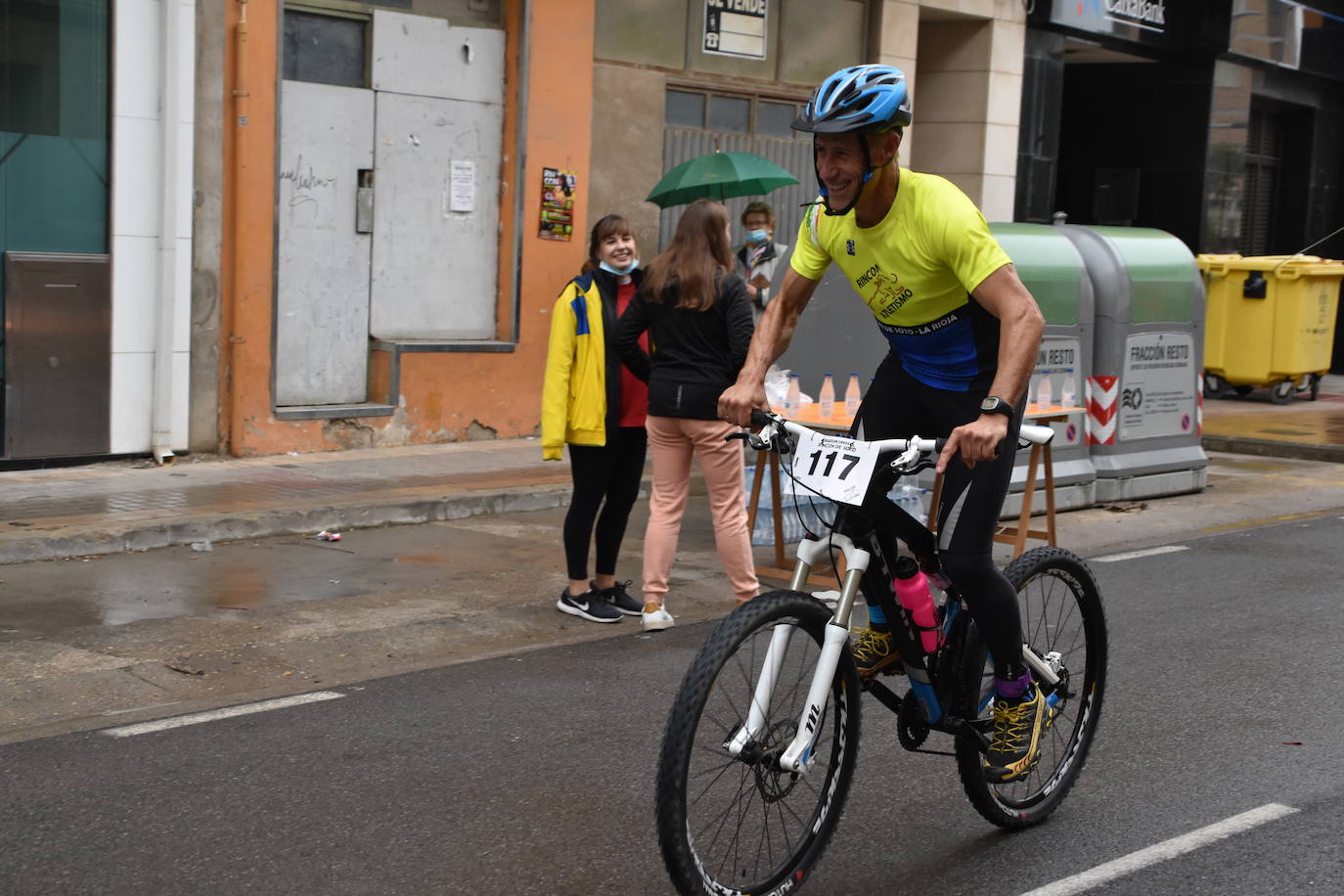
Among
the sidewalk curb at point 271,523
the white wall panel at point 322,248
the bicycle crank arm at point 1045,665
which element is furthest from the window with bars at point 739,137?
the bicycle crank arm at point 1045,665

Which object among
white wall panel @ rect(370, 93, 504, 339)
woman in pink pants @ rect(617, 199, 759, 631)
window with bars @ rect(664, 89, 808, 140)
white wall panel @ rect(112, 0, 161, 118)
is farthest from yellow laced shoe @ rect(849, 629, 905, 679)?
window with bars @ rect(664, 89, 808, 140)

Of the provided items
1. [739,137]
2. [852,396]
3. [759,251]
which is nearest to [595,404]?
[852,396]

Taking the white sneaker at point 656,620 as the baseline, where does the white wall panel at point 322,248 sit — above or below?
above

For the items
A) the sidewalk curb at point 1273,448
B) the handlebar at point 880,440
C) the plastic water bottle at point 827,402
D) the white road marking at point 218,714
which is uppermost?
the handlebar at point 880,440

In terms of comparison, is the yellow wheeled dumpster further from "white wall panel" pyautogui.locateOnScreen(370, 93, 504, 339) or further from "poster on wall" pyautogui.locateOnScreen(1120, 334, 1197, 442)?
"white wall panel" pyautogui.locateOnScreen(370, 93, 504, 339)

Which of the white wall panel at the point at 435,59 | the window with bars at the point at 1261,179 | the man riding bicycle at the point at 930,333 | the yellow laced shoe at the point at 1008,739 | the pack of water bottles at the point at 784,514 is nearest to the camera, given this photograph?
the man riding bicycle at the point at 930,333

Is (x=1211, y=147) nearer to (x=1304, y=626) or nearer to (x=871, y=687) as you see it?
(x=1304, y=626)

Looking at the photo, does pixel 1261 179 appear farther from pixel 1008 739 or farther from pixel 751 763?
pixel 751 763

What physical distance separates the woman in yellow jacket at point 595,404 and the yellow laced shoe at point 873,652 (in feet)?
10.6

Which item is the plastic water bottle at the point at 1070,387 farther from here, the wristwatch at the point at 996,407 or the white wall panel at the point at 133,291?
the wristwatch at the point at 996,407

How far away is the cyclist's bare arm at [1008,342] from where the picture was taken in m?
3.77

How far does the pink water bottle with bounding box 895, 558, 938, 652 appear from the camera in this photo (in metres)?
4.17

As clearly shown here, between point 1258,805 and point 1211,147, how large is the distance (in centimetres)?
1834

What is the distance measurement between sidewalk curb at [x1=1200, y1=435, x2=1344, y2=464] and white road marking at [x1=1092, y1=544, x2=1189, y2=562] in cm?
549
